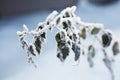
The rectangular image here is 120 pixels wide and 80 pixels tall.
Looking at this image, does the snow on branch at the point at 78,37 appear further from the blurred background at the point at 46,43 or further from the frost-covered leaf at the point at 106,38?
the blurred background at the point at 46,43

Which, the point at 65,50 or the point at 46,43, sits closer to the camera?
the point at 65,50

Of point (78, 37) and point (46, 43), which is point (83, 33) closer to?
point (78, 37)

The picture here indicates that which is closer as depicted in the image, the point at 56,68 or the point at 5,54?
the point at 56,68

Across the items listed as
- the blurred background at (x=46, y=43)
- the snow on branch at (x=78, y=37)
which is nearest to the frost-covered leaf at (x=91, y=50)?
the snow on branch at (x=78, y=37)

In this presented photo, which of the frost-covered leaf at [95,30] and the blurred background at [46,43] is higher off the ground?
the blurred background at [46,43]

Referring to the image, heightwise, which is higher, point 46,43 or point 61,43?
point 46,43

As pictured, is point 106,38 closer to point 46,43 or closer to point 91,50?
point 91,50

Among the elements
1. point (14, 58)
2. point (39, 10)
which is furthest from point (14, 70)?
point (39, 10)

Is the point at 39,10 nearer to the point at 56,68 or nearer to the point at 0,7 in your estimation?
the point at 0,7

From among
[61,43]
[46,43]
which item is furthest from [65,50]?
[46,43]
